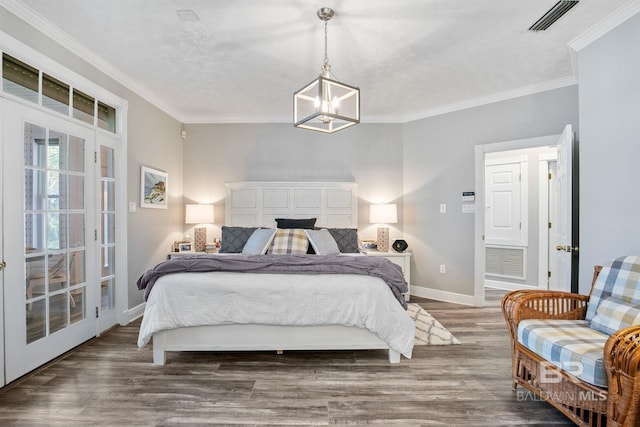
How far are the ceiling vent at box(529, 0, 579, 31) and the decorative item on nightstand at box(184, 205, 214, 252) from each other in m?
4.23

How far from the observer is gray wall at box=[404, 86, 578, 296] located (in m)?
3.93

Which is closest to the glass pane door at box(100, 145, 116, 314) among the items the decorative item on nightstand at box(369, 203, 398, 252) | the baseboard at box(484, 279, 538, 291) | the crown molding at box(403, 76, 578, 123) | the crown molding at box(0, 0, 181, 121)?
the crown molding at box(0, 0, 181, 121)

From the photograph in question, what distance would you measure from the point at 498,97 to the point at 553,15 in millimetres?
1682

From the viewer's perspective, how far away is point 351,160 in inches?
196

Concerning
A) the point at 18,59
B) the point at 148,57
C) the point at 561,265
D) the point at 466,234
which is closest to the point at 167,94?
the point at 148,57

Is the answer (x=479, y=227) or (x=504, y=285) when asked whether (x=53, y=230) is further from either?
(x=504, y=285)

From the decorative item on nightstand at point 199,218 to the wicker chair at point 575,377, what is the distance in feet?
12.7

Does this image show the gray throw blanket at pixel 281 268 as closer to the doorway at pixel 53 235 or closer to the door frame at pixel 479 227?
the doorway at pixel 53 235

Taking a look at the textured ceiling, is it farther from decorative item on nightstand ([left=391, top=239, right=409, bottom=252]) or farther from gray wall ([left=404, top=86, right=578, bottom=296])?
decorative item on nightstand ([left=391, top=239, right=409, bottom=252])

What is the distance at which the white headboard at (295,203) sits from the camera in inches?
192

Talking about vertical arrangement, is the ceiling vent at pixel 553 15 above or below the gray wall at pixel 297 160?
above

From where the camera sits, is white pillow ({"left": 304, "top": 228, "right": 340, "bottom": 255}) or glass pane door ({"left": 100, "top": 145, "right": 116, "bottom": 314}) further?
white pillow ({"left": 304, "top": 228, "right": 340, "bottom": 255})

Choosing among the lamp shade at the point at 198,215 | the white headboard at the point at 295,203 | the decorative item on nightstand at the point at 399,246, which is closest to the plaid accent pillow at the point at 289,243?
the white headboard at the point at 295,203

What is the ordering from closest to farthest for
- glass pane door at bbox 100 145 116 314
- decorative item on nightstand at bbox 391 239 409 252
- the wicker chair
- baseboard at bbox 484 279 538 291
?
the wicker chair, glass pane door at bbox 100 145 116 314, decorative item on nightstand at bbox 391 239 409 252, baseboard at bbox 484 279 538 291
